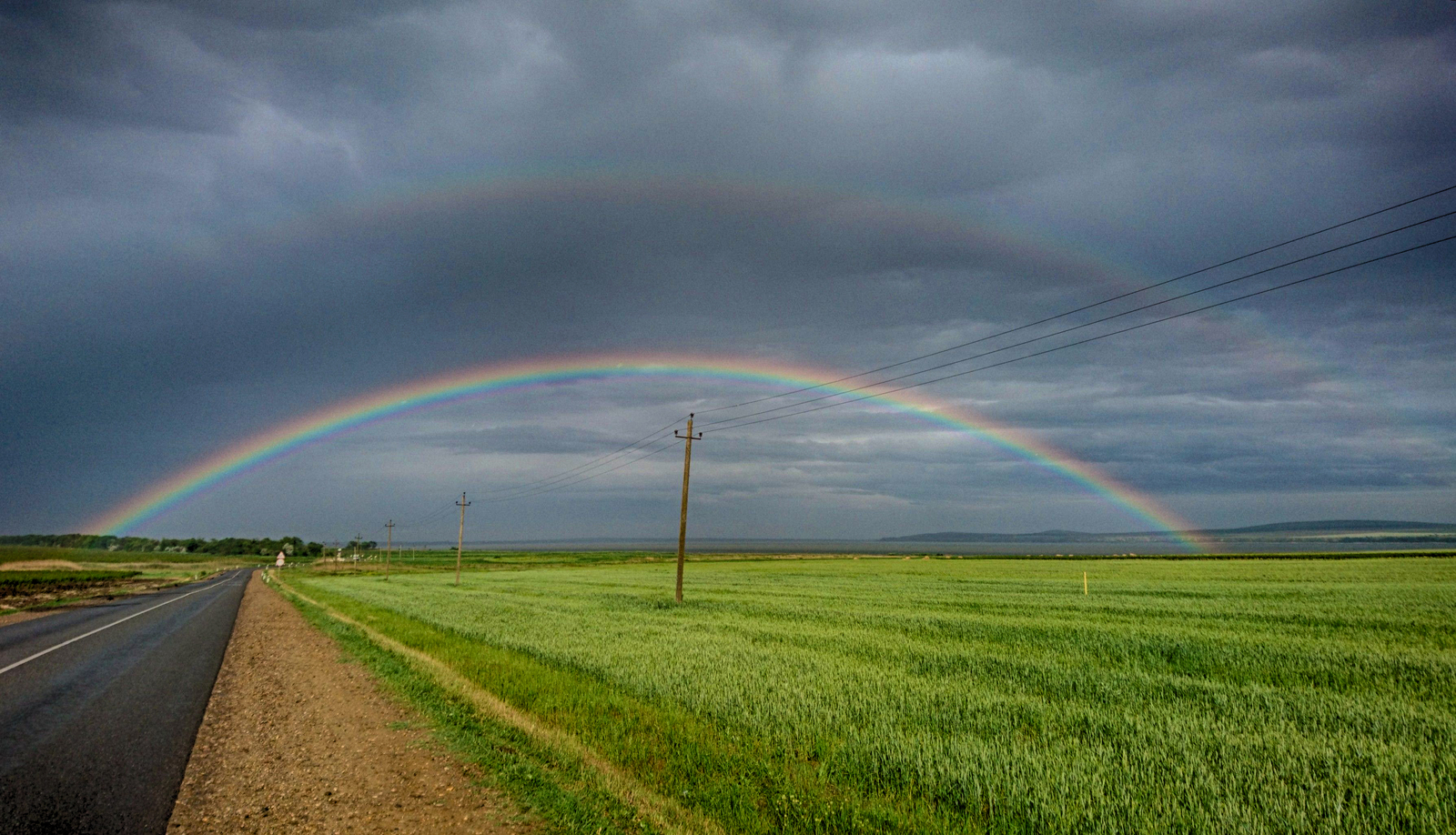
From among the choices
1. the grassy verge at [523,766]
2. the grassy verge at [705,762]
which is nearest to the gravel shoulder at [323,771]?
the grassy verge at [523,766]

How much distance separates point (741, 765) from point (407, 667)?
9969 millimetres

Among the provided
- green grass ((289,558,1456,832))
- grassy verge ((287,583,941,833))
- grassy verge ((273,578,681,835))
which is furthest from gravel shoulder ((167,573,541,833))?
green grass ((289,558,1456,832))

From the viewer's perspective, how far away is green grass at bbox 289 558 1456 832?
696 cm

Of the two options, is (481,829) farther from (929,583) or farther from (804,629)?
(929,583)

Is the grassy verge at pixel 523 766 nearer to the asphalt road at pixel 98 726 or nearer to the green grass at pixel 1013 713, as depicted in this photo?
the green grass at pixel 1013 713

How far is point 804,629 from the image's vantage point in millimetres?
21109

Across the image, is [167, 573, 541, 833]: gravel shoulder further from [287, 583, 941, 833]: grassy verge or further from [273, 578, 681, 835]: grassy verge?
[287, 583, 941, 833]: grassy verge

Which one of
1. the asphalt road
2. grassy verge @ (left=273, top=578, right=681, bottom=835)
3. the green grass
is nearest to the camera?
the asphalt road

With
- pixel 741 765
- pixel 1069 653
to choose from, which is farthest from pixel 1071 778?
pixel 1069 653

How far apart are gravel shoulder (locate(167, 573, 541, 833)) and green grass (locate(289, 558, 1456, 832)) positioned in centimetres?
195

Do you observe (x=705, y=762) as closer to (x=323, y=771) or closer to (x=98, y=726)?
(x=323, y=771)

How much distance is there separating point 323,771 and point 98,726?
4627 mm

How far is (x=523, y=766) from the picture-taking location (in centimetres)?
827

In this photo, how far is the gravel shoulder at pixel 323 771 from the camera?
6.65m
